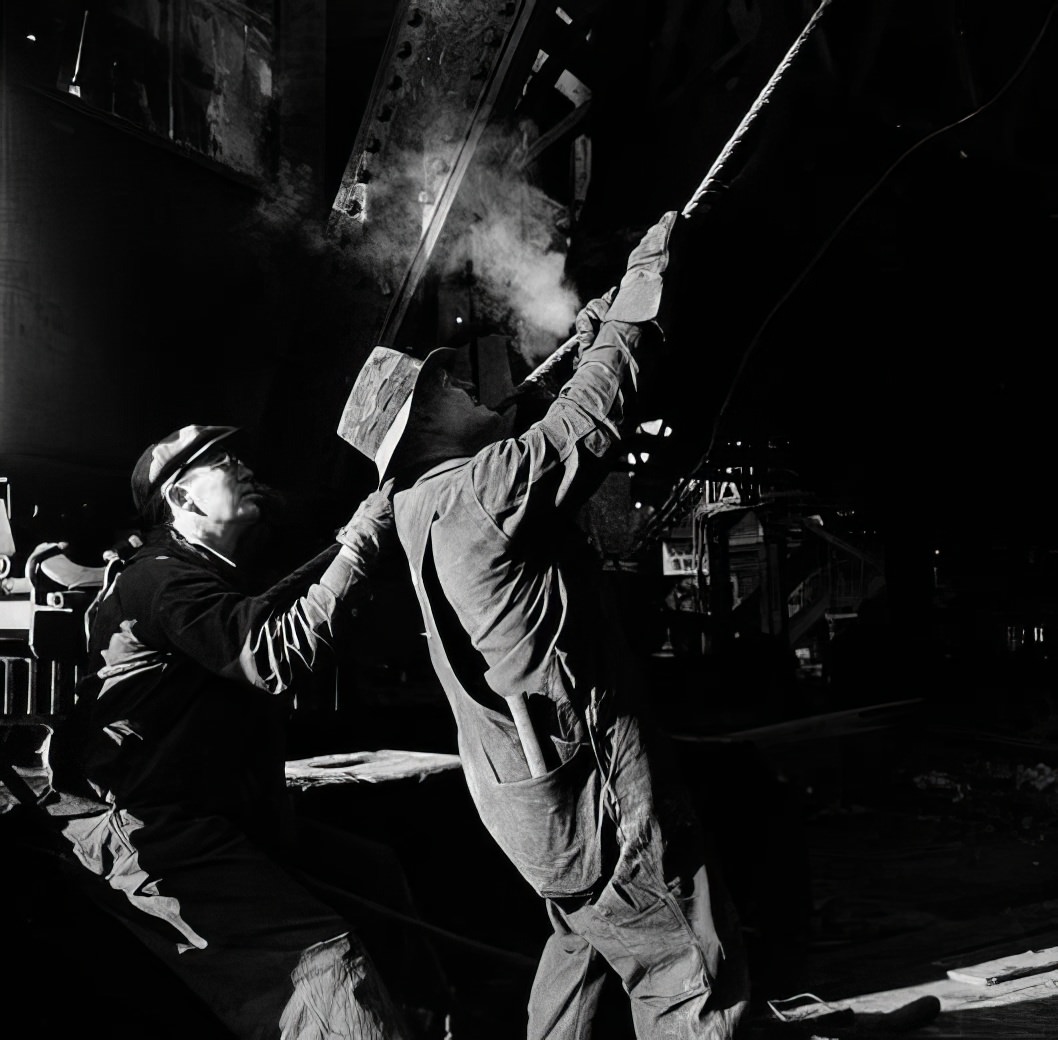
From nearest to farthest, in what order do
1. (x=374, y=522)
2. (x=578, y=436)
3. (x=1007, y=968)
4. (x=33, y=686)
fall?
1. (x=578, y=436)
2. (x=374, y=522)
3. (x=33, y=686)
4. (x=1007, y=968)

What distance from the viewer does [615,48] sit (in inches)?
197

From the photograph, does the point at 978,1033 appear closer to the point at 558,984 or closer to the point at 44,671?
the point at 558,984

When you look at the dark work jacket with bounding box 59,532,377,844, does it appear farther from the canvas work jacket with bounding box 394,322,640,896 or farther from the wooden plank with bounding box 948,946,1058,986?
the wooden plank with bounding box 948,946,1058,986

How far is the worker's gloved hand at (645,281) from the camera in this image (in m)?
2.44

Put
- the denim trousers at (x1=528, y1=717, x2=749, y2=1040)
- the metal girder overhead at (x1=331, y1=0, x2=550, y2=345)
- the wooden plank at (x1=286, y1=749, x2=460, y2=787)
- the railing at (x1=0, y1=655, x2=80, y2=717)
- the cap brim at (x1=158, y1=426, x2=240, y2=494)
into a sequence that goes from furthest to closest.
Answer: the metal girder overhead at (x1=331, y1=0, x2=550, y2=345) < the wooden plank at (x1=286, y1=749, x2=460, y2=787) < the railing at (x1=0, y1=655, x2=80, y2=717) < the cap brim at (x1=158, y1=426, x2=240, y2=494) < the denim trousers at (x1=528, y1=717, x2=749, y2=1040)

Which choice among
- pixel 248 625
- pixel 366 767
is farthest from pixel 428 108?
pixel 366 767

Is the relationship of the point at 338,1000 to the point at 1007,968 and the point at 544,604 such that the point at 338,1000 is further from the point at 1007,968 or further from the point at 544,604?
the point at 1007,968

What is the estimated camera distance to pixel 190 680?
2807 mm

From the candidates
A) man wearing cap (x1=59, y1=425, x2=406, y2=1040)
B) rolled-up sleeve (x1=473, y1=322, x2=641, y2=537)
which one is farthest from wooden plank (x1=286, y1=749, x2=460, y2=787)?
rolled-up sleeve (x1=473, y1=322, x2=641, y2=537)

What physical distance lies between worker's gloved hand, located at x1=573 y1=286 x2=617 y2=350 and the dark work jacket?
A: 2.78ft

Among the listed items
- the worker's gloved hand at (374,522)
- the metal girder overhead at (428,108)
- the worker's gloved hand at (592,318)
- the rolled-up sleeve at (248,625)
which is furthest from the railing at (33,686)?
the worker's gloved hand at (592,318)

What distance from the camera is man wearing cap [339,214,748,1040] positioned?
93.7 inches

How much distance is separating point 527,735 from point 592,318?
1.14m

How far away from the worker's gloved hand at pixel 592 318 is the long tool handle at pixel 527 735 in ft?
3.23
